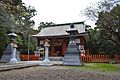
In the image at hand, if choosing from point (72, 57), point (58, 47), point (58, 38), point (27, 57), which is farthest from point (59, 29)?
point (72, 57)

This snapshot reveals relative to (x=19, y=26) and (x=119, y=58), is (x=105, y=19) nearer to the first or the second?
(x=119, y=58)

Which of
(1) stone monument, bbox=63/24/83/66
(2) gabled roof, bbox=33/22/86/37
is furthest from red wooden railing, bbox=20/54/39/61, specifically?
(1) stone monument, bbox=63/24/83/66

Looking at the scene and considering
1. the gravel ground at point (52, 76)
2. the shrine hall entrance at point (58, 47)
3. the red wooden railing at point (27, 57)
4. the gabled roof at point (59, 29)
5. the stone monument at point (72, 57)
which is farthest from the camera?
the shrine hall entrance at point (58, 47)

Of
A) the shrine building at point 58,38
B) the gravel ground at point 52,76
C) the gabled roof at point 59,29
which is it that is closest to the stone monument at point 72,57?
the gravel ground at point 52,76

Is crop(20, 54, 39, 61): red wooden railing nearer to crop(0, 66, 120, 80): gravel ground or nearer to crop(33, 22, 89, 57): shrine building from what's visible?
crop(33, 22, 89, 57): shrine building

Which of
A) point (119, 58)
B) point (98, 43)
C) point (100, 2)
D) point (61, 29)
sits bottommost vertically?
point (119, 58)

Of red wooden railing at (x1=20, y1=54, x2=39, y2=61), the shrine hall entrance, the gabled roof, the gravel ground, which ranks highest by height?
the gabled roof

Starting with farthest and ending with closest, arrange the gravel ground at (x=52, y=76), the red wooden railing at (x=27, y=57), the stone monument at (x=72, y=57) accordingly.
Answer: the red wooden railing at (x=27, y=57)
the stone monument at (x=72, y=57)
the gravel ground at (x=52, y=76)

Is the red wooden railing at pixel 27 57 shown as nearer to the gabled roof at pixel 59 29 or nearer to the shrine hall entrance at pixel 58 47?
the shrine hall entrance at pixel 58 47

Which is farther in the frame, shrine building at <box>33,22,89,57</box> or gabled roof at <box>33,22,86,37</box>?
gabled roof at <box>33,22,86,37</box>

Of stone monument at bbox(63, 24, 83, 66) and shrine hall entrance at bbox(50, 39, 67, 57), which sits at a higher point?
shrine hall entrance at bbox(50, 39, 67, 57)

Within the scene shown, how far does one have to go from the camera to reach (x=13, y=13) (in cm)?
980

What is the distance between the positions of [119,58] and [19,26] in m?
16.1

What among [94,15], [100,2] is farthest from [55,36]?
[100,2]
